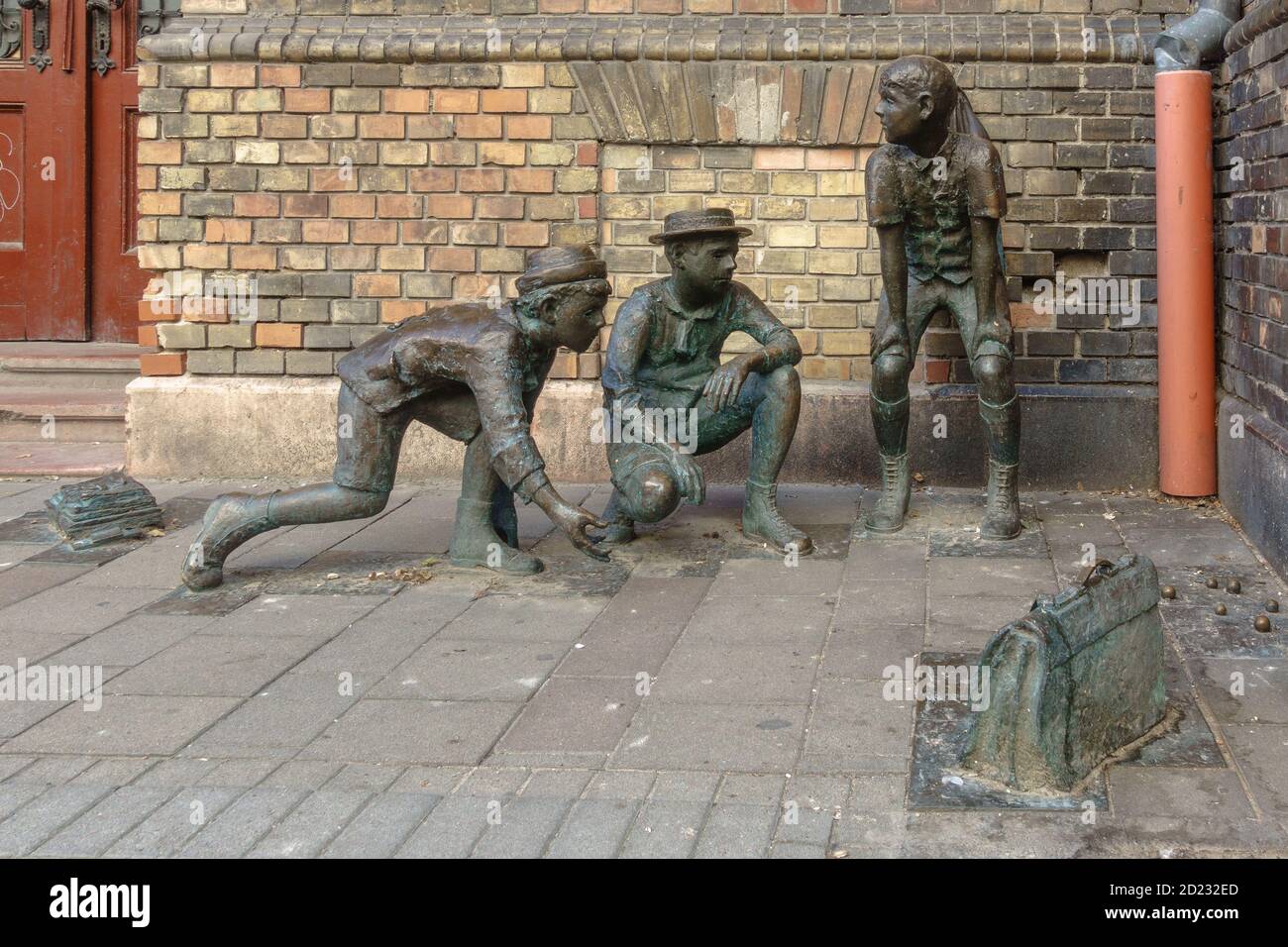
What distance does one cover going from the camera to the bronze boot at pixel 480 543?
6.77 m

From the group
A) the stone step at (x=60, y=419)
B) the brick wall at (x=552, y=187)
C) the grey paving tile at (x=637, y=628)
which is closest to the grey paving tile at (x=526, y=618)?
the grey paving tile at (x=637, y=628)

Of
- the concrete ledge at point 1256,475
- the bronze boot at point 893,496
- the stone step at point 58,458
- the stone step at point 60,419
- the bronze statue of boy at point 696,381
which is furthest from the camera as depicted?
the stone step at point 60,419

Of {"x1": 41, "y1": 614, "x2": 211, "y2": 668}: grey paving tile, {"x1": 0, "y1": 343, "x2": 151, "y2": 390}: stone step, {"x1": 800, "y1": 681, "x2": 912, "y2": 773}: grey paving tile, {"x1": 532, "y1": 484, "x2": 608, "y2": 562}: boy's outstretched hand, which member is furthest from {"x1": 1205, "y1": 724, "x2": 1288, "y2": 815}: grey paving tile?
{"x1": 0, "y1": 343, "x2": 151, "y2": 390}: stone step

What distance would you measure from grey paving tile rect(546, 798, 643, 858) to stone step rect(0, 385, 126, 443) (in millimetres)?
6205

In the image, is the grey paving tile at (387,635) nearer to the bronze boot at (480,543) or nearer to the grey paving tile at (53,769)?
the bronze boot at (480,543)

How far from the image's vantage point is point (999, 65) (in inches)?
326

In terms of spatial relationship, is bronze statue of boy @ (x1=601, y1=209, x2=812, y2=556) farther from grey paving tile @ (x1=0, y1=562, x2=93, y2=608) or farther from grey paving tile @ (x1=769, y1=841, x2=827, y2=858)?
grey paving tile @ (x1=769, y1=841, x2=827, y2=858)

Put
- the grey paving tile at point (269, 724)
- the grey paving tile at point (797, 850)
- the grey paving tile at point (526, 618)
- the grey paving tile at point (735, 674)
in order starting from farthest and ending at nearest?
the grey paving tile at point (526, 618) < the grey paving tile at point (735, 674) < the grey paving tile at point (269, 724) < the grey paving tile at point (797, 850)

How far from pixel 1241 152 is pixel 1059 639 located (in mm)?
4296

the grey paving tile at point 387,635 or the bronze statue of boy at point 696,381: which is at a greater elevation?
the bronze statue of boy at point 696,381

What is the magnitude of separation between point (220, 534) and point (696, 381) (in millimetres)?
2230

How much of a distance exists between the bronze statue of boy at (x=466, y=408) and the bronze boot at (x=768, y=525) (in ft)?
3.50

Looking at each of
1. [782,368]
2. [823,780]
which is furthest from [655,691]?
[782,368]

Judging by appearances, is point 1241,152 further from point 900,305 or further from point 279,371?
point 279,371
